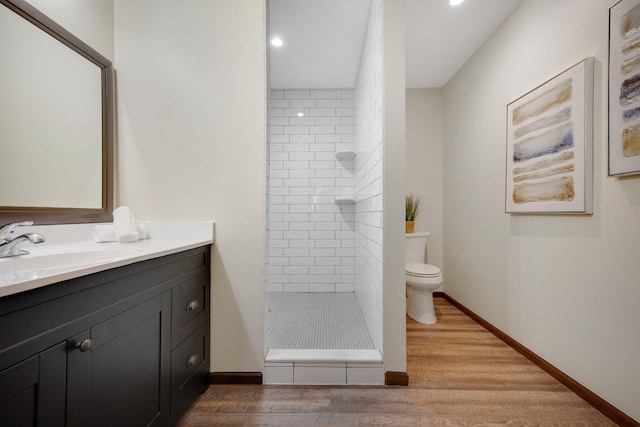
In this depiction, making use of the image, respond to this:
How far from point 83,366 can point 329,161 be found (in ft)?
8.85

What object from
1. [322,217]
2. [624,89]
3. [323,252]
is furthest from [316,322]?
[624,89]

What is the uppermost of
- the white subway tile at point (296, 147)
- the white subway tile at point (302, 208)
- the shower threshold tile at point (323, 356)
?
the white subway tile at point (296, 147)

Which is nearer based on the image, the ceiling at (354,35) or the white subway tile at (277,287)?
the ceiling at (354,35)

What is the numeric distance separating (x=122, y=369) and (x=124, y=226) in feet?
2.52

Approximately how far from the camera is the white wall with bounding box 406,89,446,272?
3139mm

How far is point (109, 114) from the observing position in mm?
1514

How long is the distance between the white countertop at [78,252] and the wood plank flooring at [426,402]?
0.89 meters

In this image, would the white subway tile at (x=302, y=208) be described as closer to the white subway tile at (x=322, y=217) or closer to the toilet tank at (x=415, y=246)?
Result: the white subway tile at (x=322, y=217)

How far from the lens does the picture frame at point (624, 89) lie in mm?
1170

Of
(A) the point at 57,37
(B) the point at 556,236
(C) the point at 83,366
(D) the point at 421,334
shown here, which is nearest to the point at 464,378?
(D) the point at 421,334

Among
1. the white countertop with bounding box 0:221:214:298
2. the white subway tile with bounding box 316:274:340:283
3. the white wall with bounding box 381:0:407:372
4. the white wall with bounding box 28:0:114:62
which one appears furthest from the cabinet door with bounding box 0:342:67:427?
the white subway tile with bounding box 316:274:340:283

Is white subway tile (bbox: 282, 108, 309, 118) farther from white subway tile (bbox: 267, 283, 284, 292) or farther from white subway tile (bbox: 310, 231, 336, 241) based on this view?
white subway tile (bbox: 267, 283, 284, 292)

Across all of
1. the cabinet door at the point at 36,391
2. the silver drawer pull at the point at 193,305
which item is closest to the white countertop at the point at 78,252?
the cabinet door at the point at 36,391

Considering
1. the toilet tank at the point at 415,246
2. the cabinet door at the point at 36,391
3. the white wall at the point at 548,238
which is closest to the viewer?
the cabinet door at the point at 36,391
